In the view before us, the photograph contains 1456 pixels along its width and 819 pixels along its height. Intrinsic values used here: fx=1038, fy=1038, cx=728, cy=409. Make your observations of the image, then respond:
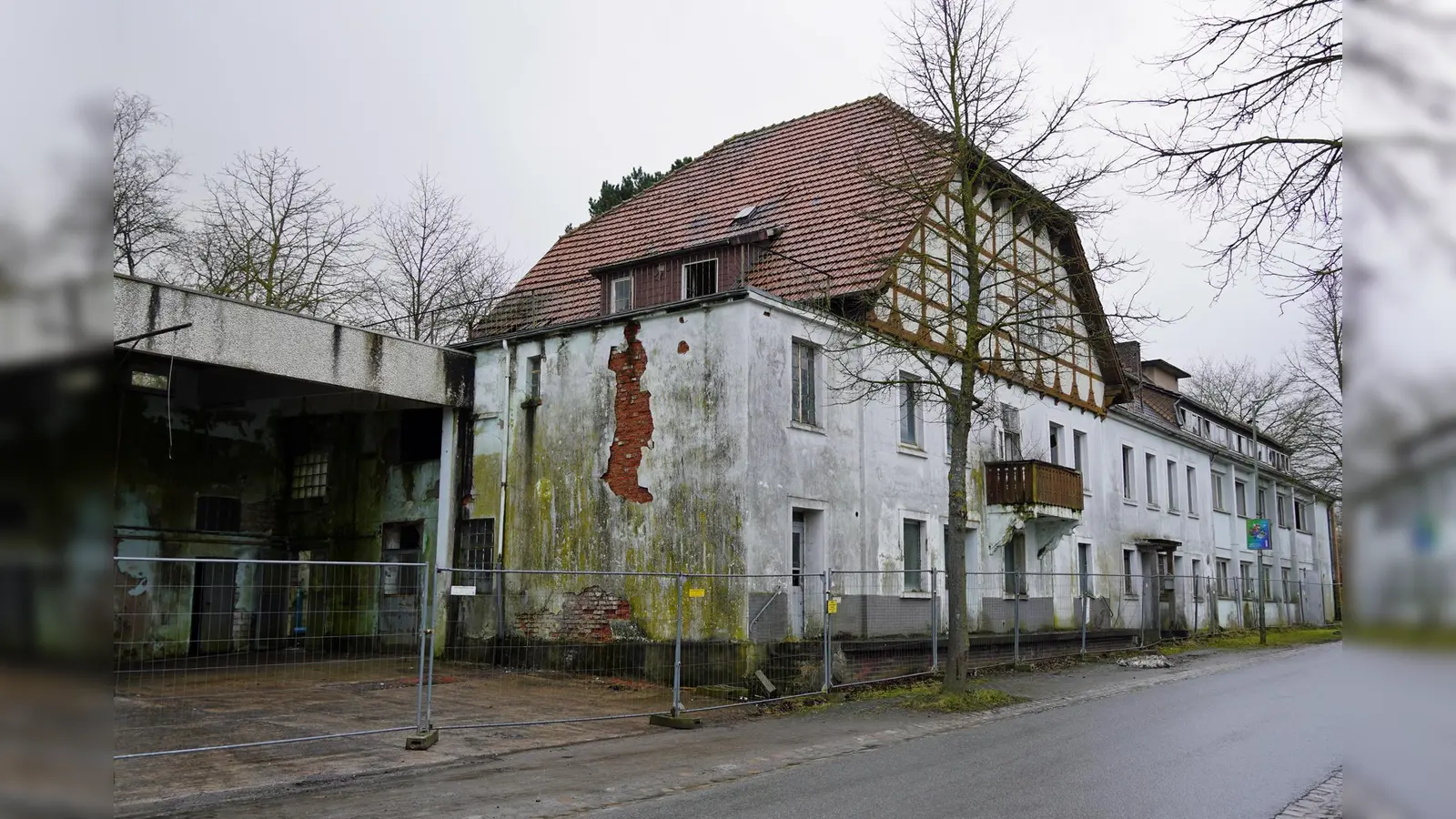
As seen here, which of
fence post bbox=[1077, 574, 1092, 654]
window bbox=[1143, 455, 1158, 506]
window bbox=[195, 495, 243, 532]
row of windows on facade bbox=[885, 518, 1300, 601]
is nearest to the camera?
row of windows on facade bbox=[885, 518, 1300, 601]

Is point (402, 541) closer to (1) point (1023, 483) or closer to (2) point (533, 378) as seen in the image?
(2) point (533, 378)

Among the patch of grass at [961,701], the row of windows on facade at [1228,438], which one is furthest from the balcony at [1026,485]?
the row of windows on facade at [1228,438]

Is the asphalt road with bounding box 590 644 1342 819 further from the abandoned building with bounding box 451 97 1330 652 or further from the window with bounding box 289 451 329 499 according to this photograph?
A: the window with bounding box 289 451 329 499

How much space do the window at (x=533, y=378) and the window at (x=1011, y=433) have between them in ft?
36.3

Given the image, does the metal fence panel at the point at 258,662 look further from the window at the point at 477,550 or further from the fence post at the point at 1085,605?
the fence post at the point at 1085,605

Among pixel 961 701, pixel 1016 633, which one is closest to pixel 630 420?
pixel 961 701

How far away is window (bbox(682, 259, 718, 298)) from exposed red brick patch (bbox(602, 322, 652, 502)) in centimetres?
303

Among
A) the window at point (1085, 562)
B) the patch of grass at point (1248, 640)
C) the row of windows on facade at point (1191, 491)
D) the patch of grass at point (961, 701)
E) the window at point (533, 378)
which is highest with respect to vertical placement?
the window at point (533, 378)

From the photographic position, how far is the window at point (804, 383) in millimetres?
18984

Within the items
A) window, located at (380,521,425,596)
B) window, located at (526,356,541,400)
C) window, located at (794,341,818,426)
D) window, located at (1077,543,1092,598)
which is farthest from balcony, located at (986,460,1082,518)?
window, located at (380,521,425,596)

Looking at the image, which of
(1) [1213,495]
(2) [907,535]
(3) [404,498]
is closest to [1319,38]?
(2) [907,535]

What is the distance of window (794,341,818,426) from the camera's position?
1898cm

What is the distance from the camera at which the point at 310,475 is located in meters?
24.5
